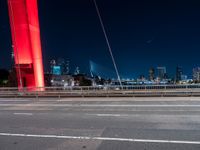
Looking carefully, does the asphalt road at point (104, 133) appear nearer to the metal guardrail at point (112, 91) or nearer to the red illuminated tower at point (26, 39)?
the metal guardrail at point (112, 91)

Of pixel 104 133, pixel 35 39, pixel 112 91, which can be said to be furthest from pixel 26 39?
pixel 104 133

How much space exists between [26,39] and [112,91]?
1201 cm

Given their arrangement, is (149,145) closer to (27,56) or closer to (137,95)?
(137,95)

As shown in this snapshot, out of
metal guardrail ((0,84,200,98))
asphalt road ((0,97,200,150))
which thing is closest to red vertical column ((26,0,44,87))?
metal guardrail ((0,84,200,98))

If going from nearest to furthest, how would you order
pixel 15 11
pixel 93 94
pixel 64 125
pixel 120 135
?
pixel 120 135 → pixel 64 125 → pixel 93 94 → pixel 15 11

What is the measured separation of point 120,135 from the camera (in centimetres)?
831

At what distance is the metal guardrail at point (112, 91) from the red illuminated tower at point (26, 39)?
9.20 ft

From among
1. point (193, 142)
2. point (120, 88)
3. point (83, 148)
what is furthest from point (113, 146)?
point (120, 88)

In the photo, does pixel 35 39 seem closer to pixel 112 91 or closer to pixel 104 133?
pixel 112 91

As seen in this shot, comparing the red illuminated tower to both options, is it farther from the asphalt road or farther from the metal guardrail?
the asphalt road

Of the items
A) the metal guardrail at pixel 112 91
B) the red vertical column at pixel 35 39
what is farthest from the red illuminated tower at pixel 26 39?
the metal guardrail at pixel 112 91

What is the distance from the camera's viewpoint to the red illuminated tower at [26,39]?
30.0 metres

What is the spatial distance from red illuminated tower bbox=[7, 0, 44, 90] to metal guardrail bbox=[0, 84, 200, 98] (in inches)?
110

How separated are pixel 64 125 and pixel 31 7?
74.6ft
